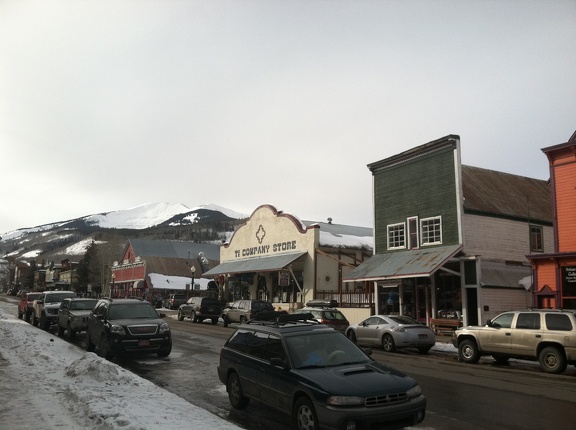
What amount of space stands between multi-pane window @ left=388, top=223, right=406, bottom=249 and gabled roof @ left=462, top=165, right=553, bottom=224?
4292 millimetres

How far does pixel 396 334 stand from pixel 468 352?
299 cm

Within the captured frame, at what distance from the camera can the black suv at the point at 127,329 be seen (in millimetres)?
14368

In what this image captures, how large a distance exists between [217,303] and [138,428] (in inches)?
1153

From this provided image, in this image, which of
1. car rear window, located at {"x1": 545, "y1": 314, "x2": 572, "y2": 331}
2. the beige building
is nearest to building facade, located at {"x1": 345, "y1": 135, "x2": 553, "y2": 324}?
the beige building

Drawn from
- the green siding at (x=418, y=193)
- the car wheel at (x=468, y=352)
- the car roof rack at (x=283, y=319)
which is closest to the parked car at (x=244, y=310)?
the green siding at (x=418, y=193)

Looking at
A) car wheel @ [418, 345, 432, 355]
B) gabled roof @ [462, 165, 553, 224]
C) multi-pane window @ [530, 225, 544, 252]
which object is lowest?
car wheel @ [418, 345, 432, 355]

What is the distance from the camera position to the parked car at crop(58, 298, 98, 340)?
2020cm

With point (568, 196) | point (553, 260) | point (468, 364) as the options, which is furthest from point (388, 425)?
point (568, 196)

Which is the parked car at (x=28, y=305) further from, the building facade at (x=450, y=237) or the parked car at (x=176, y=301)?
the parked car at (x=176, y=301)

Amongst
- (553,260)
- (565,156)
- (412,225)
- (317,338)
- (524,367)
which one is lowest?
(524,367)

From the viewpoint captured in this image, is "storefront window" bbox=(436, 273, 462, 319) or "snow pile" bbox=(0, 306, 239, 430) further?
"storefront window" bbox=(436, 273, 462, 319)

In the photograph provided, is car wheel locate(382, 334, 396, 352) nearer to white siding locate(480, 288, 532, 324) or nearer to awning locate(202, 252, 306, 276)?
white siding locate(480, 288, 532, 324)

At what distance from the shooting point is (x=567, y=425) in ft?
26.0

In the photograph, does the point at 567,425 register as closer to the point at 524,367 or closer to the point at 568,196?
the point at 524,367
